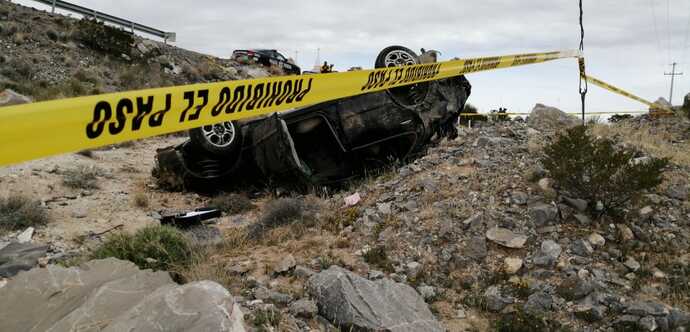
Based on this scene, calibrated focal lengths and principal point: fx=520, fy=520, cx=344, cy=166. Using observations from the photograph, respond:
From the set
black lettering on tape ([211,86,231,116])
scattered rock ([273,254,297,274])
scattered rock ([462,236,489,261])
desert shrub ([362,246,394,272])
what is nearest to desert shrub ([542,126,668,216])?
scattered rock ([462,236,489,261])

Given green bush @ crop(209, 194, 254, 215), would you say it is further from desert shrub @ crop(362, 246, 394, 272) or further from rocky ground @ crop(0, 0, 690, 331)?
desert shrub @ crop(362, 246, 394, 272)

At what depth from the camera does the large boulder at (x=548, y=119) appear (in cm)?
899

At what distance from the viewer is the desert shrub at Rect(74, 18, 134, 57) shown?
19.9 meters

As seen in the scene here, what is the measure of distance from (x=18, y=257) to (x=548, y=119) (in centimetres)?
844

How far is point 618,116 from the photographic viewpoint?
1570 cm

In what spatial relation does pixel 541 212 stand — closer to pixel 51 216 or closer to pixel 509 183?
pixel 509 183

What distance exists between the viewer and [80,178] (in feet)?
28.9

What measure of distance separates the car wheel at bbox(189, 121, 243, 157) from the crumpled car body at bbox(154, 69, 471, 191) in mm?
126

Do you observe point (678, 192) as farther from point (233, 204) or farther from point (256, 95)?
point (233, 204)

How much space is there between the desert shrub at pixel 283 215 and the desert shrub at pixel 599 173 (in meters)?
2.74

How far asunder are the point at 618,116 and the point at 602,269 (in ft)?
42.2

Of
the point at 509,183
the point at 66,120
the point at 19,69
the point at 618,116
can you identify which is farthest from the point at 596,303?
the point at 19,69

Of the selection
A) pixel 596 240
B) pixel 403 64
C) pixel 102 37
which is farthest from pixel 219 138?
pixel 102 37

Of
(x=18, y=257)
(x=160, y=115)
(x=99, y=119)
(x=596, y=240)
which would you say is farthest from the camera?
(x=18, y=257)
